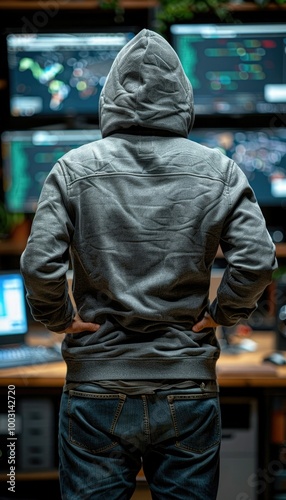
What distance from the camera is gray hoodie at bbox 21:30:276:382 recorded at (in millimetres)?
1689

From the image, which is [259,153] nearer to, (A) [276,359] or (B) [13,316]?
(A) [276,359]

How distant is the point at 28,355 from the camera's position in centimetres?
263

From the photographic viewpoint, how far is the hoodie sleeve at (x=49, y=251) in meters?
1.67

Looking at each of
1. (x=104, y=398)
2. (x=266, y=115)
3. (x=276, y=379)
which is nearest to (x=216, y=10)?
(x=266, y=115)

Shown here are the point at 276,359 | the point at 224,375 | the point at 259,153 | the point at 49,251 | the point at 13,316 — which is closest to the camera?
the point at 49,251

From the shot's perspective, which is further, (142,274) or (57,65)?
(57,65)

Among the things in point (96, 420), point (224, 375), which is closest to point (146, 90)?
point (96, 420)

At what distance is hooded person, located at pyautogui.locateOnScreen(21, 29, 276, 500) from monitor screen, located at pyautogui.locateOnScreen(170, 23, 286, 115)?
50.5 inches

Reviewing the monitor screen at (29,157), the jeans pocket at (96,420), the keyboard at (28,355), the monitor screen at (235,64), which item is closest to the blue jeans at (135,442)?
the jeans pocket at (96,420)

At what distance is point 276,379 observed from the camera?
7.99 ft

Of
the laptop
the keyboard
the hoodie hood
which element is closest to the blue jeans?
the hoodie hood

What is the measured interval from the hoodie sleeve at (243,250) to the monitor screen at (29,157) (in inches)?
52.6

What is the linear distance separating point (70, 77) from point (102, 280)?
154 centimetres

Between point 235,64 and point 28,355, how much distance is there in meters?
1.37
